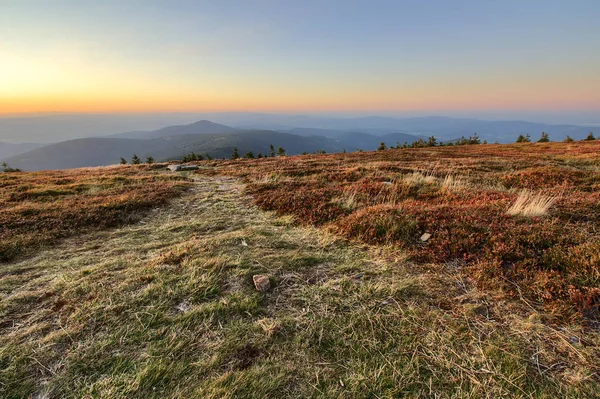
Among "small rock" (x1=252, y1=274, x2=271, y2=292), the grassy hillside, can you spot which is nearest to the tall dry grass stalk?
the grassy hillside

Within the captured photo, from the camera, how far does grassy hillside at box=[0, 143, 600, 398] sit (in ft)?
10.4

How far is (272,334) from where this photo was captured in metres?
3.91

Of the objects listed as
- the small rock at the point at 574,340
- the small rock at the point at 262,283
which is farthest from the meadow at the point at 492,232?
the small rock at the point at 262,283

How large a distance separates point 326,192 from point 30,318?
10084 millimetres

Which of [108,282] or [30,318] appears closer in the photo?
[30,318]

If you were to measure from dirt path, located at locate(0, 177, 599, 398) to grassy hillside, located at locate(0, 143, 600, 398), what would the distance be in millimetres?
22

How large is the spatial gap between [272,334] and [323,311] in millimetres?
939

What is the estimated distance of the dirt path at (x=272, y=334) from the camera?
312 cm

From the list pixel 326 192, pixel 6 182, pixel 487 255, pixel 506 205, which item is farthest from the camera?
pixel 6 182

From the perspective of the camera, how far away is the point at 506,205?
8586mm

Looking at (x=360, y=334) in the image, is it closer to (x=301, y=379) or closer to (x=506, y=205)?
(x=301, y=379)

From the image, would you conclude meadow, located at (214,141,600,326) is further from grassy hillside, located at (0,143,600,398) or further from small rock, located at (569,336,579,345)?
small rock, located at (569,336,579,345)

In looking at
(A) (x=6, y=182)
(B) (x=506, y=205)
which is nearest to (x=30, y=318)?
(B) (x=506, y=205)

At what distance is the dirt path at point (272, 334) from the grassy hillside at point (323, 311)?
0.02 meters
